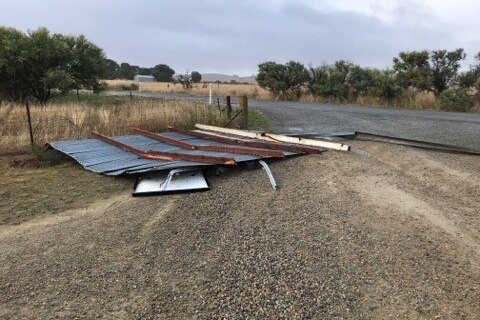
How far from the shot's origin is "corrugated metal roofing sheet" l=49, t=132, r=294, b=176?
7266 mm

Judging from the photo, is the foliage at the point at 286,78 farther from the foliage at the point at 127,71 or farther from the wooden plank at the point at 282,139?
the foliage at the point at 127,71

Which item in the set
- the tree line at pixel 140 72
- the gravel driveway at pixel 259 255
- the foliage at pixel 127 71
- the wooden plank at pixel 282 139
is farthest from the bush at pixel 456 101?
the foliage at pixel 127 71

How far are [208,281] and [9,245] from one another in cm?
243

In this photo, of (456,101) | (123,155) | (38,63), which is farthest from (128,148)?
(456,101)

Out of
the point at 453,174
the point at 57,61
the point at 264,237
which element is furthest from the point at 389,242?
the point at 57,61

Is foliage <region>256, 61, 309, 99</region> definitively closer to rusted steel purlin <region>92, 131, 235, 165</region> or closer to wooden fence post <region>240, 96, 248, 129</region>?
wooden fence post <region>240, 96, 248, 129</region>

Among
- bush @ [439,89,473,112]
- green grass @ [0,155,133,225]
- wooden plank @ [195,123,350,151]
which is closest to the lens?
green grass @ [0,155,133,225]

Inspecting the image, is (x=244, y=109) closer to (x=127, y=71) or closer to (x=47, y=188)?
(x=47, y=188)

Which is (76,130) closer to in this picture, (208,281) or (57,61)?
(208,281)

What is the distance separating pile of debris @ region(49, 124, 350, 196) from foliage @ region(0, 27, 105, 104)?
8417mm

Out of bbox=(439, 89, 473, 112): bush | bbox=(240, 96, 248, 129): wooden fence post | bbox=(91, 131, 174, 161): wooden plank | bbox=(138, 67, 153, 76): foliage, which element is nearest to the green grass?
bbox=(91, 131, 174, 161): wooden plank

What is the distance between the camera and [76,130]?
10516mm

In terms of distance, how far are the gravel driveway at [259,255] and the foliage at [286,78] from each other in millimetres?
22144

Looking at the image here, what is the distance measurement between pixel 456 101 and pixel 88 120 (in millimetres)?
16332
